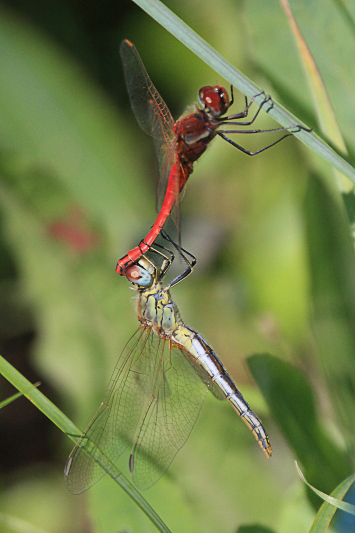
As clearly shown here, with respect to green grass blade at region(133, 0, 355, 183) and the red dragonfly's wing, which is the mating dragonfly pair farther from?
green grass blade at region(133, 0, 355, 183)

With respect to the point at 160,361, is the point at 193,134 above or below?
above

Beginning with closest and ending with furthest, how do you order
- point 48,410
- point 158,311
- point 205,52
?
point 205,52, point 48,410, point 158,311

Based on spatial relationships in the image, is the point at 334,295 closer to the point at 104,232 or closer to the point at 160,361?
the point at 160,361

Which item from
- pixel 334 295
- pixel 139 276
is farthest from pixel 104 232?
pixel 334 295

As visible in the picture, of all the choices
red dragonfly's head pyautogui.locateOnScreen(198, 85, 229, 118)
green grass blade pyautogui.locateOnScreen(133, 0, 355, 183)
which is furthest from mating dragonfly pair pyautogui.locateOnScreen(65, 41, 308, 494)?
green grass blade pyautogui.locateOnScreen(133, 0, 355, 183)

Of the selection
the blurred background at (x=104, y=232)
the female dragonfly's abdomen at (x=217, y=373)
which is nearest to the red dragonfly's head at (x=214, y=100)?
the blurred background at (x=104, y=232)
